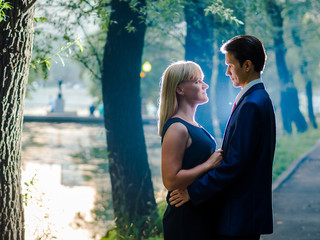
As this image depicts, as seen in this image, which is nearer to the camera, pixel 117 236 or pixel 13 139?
pixel 13 139

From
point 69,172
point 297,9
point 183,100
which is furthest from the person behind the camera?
point 297,9

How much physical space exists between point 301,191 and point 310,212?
2227mm

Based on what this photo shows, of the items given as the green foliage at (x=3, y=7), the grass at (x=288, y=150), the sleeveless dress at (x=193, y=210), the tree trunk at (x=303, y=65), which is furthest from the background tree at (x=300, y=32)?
the sleeveless dress at (x=193, y=210)

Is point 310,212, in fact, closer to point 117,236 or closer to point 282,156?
point 117,236

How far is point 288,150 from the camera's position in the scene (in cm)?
1914

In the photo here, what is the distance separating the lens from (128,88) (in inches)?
295

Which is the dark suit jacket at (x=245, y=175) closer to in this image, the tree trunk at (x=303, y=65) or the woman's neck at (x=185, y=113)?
the woman's neck at (x=185, y=113)

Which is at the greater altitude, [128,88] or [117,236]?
[128,88]

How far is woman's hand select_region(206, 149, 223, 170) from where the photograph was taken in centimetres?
294

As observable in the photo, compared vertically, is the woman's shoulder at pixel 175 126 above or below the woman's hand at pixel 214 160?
above

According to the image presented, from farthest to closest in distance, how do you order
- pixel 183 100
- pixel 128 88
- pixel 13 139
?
pixel 128 88, pixel 13 139, pixel 183 100

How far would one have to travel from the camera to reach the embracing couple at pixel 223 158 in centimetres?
282

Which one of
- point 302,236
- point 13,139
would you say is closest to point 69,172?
point 302,236

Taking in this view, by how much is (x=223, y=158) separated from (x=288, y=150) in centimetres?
1682
